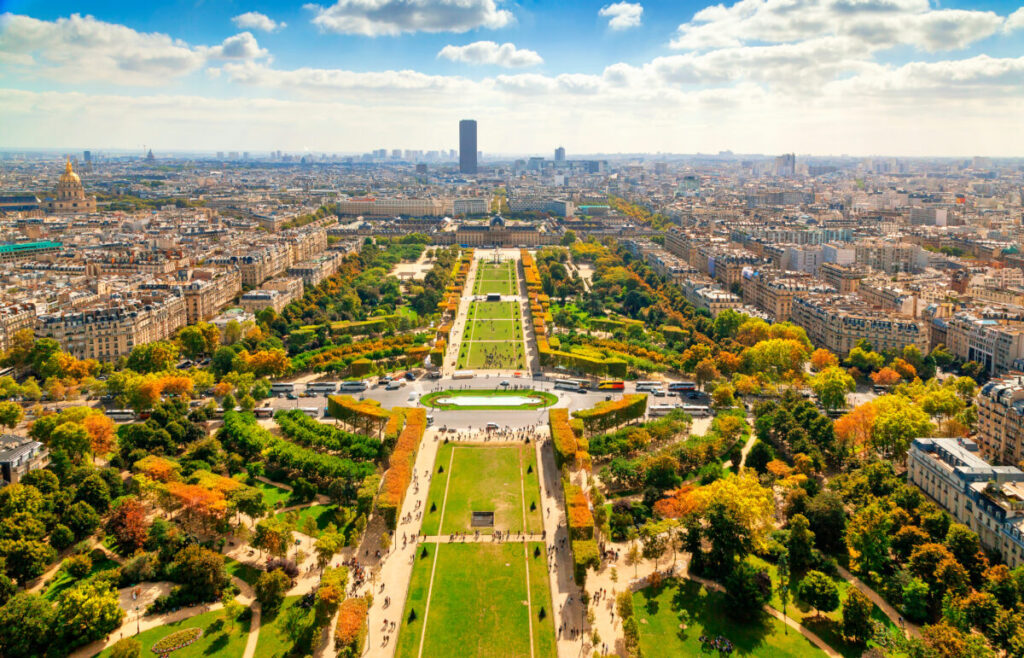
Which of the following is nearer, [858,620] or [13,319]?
[858,620]

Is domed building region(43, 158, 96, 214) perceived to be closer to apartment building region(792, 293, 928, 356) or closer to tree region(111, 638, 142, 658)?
apartment building region(792, 293, 928, 356)

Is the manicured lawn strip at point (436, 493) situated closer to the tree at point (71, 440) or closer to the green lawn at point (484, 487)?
the green lawn at point (484, 487)

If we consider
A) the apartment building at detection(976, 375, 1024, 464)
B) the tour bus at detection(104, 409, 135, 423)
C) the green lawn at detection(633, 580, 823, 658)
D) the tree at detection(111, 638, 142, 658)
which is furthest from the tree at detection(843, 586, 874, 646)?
the tour bus at detection(104, 409, 135, 423)

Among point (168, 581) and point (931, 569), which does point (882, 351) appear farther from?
point (168, 581)

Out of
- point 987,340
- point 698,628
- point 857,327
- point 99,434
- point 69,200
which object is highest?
point 69,200

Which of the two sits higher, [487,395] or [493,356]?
[493,356]

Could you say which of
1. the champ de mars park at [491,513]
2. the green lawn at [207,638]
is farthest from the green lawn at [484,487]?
the green lawn at [207,638]

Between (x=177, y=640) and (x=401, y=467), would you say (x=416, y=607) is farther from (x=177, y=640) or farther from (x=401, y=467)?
(x=401, y=467)

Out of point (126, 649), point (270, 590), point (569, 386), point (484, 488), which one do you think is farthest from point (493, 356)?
point (126, 649)
